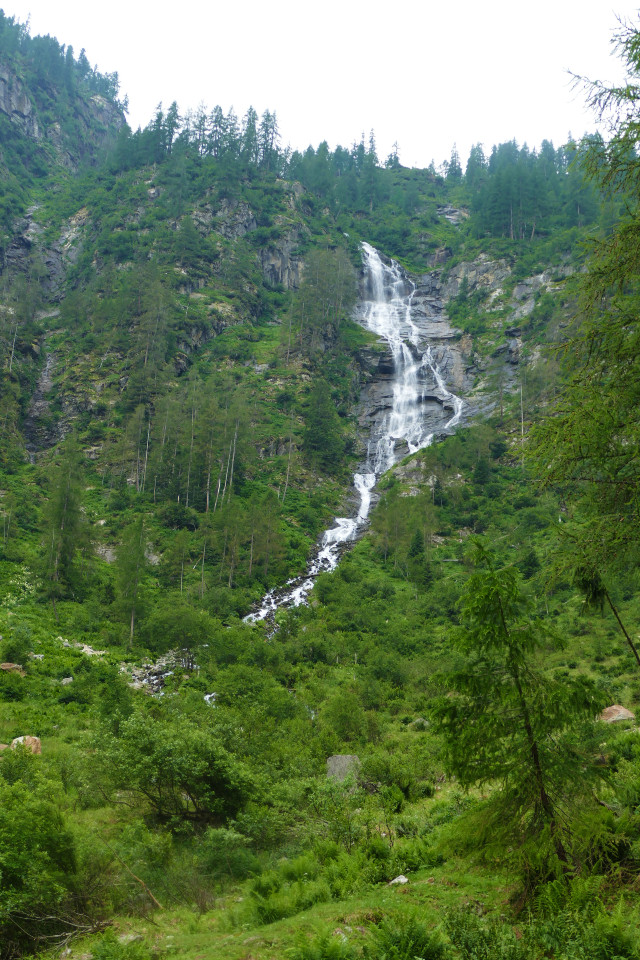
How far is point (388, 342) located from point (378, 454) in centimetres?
2445

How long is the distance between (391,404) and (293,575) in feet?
125

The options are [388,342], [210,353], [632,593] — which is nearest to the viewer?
[632,593]

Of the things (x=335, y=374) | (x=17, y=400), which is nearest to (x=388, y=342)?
(x=335, y=374)

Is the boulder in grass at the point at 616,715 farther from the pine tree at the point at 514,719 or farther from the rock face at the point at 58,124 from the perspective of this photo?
the rock face at the point at 58,124

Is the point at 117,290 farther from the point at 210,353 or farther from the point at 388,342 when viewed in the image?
the point at 388,342

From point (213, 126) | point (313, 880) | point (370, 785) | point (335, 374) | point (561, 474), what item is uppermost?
point (213, 126)

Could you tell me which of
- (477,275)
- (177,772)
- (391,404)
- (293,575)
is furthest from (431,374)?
(177,772)

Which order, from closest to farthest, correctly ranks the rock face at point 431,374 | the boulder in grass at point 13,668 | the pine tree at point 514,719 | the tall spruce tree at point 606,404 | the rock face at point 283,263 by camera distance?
the pine tree at point 514,719 → the tall spruce tree at point 606,404 → the boulder in grass at point 13,668 → the rock face at point 431,374 → the rock face at point 283,263

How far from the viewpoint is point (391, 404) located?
74375 mm

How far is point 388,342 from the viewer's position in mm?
82812

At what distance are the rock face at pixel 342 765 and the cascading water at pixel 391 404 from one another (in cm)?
1966

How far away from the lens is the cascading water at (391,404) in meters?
45.3

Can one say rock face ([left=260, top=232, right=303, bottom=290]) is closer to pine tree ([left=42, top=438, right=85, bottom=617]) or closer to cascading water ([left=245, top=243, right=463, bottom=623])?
cascading water ([left=245, top=243, right=463, bottom=623])

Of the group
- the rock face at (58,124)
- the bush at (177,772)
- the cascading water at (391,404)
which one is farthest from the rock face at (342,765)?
the rock face at (58,124)
